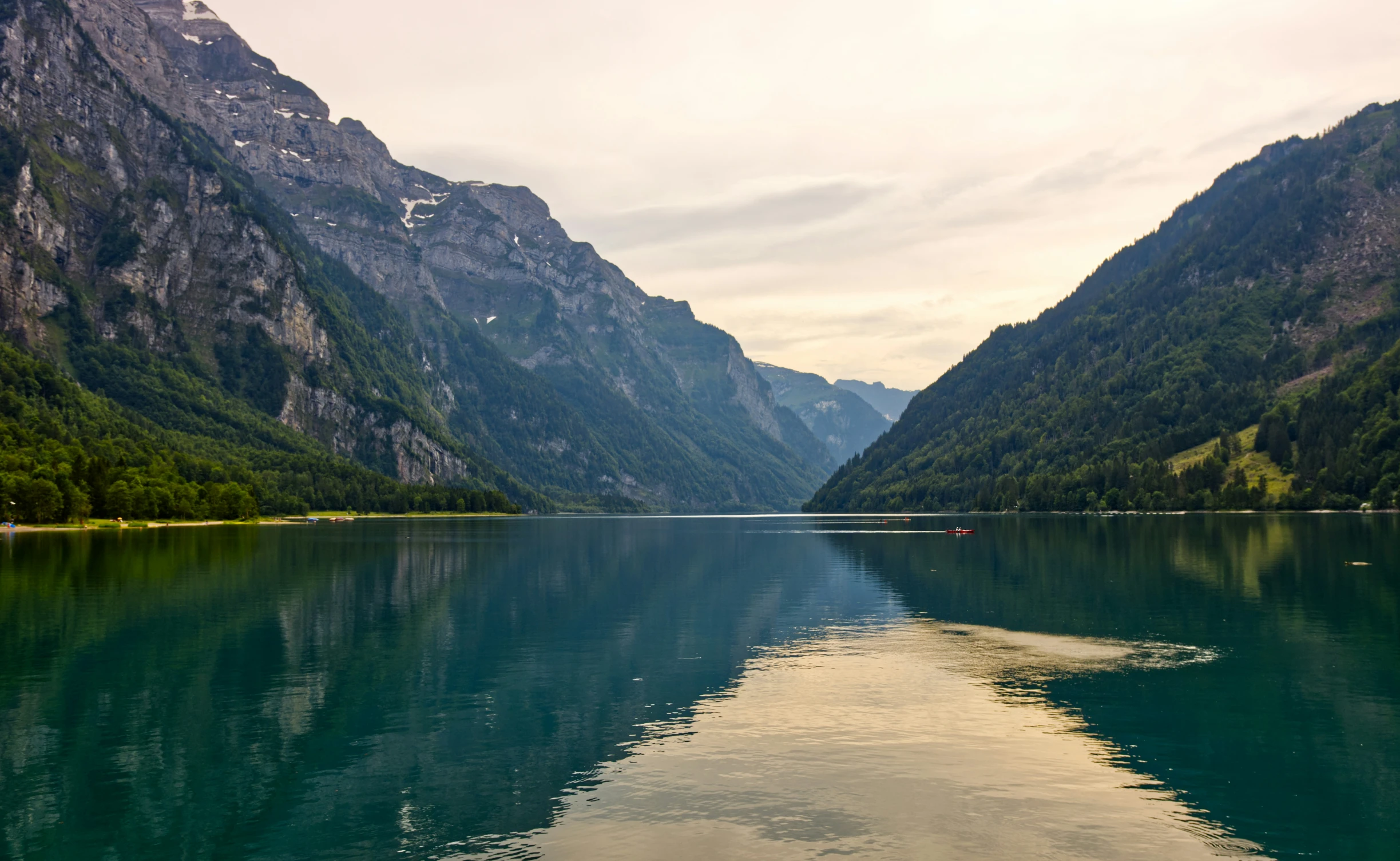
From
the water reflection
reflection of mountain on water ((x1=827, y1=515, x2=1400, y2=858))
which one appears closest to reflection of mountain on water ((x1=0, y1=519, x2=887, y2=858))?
the water reflection

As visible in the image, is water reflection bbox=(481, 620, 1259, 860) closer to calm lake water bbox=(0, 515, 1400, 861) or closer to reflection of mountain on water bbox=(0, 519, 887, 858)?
calm lake water bbox=(0, 515, 1400, 861)

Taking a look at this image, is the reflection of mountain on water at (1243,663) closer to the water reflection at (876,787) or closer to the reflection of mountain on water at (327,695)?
the water reflection at (876,787)

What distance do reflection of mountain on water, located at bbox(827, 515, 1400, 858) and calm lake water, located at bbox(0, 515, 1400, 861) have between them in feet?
0.79

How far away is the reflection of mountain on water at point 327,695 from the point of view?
27641 millimetres

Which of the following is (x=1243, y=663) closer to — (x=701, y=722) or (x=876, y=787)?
(x=876, y=787)

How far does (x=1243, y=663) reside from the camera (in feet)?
161

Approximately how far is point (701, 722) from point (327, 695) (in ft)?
59.8

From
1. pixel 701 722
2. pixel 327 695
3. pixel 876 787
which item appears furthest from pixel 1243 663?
pixel 327 695

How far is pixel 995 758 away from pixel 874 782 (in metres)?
5.58

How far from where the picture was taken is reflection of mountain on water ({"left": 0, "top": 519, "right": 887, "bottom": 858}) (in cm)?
2764

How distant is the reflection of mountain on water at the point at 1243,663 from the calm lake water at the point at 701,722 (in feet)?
0.79

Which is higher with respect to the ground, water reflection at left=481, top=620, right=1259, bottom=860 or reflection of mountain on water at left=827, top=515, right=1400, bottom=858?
reflection of mountain on water at left=827, top=515, right=1400, bottom=858

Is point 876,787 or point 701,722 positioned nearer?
point 876,787

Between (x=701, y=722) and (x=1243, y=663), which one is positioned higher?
(x=1243, y=663)
